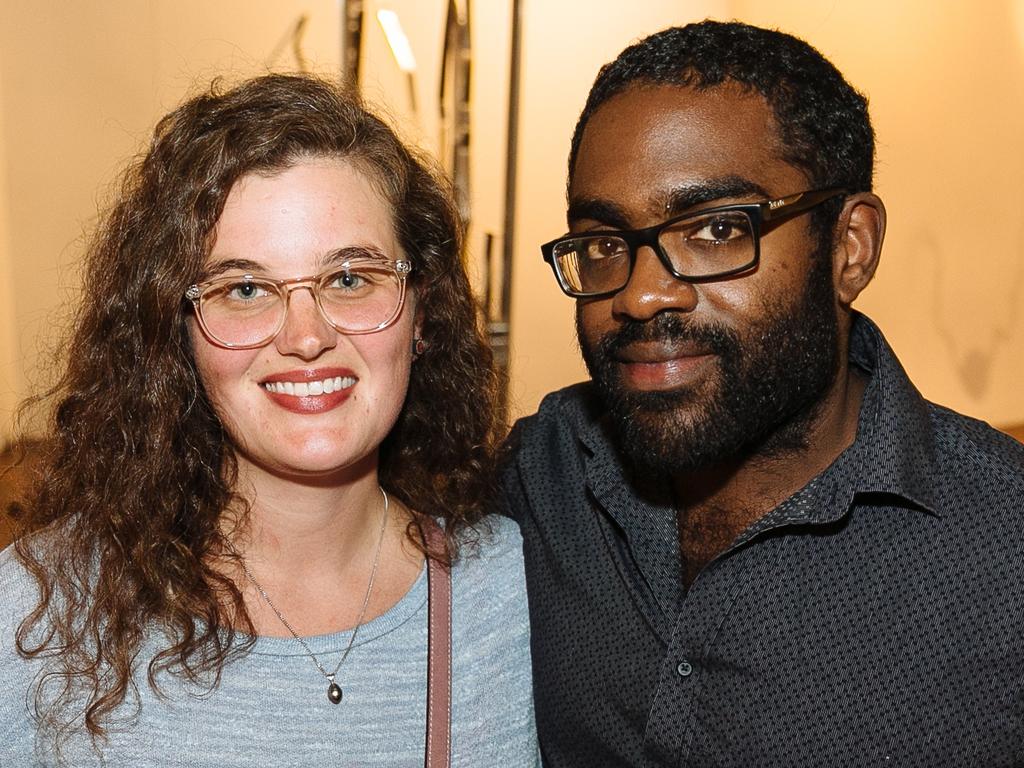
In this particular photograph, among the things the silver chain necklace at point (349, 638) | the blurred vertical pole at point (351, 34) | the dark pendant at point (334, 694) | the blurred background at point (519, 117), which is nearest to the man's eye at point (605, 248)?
the silver chain necklace at point (349, 638)

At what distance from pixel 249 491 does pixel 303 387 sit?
29 centimetres

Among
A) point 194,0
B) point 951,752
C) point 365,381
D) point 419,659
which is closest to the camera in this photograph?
point 951,752

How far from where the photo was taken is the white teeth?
164 cm

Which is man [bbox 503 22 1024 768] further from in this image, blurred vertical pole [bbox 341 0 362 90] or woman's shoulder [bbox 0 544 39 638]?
blurred vertical pole [bbox 341 0 362 90]

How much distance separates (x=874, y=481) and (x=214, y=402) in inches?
40.4

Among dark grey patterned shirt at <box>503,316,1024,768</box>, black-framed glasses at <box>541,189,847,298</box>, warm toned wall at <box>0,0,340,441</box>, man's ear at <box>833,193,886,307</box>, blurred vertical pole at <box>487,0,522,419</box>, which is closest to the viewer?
dark grey patterned shirt at <box>503,316,1024,768</box>

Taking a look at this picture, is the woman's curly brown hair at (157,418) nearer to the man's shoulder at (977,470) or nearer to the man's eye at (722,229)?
the man's eye at (722,229)

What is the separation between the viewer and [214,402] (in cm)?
171

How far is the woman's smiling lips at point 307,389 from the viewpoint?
5.34ft

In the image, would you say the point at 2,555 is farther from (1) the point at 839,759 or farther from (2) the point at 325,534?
(1) the point at 839,759

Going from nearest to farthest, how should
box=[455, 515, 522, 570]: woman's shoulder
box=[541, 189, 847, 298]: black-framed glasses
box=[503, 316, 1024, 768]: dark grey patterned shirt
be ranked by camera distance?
box=[503, 316, 1024, 768]: dark grey patterned shirt < box=[541, 189, 847, 298]: black-framed glasses < box=[455, 515, 522, 570]: woman's shoulder

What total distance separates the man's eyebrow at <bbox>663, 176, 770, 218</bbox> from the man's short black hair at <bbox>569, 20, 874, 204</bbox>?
0.11 m

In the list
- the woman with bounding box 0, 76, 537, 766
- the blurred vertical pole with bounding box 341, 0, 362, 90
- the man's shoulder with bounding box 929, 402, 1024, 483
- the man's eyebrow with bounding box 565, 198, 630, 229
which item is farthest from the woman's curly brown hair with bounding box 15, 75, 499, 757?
the blurred vertical pole with bounding box 341, 0, 362, 90

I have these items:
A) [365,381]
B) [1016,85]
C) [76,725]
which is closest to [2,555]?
[76,725]
